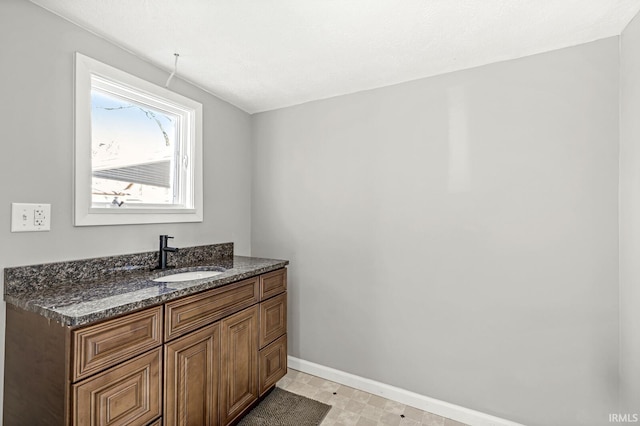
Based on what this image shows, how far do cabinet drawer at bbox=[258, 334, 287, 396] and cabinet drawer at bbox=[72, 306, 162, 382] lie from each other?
2.74 ft

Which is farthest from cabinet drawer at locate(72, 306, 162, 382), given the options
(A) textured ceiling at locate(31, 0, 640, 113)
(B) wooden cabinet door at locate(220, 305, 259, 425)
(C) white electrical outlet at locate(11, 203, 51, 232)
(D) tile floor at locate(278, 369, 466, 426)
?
(A) textured ceiling at locate(31, 0, 640, 113)

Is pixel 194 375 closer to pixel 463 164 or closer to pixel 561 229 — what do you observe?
pixel 463 164

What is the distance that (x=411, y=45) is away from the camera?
1.69m

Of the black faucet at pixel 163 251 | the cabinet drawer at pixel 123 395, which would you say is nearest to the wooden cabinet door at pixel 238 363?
the cabinet drawer at pixel 123 395

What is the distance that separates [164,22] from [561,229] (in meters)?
2.35

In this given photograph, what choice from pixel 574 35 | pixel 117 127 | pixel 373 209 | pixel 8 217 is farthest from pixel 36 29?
pixel 574 35

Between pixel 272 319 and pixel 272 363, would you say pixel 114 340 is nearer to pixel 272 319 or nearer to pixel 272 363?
pixel 272 319

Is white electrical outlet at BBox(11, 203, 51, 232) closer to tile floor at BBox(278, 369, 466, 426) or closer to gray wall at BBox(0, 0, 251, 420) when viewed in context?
gray wall at BBox(0, 0, 251, 420)

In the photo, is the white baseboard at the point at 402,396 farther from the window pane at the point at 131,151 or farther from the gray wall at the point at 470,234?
the window pane at the point at 131,151

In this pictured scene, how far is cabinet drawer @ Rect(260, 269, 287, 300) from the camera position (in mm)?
1973

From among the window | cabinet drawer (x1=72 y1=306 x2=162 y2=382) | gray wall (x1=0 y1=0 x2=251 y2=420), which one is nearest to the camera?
cabinet drawer (x1=72 y1=306 x2=162 y2=382)

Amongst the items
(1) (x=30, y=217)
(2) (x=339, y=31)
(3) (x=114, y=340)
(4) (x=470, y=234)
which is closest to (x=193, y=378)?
(3) (x=114, y=340)

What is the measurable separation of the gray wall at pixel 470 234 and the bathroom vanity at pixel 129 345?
29.6 inches

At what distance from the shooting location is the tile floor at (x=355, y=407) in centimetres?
187
